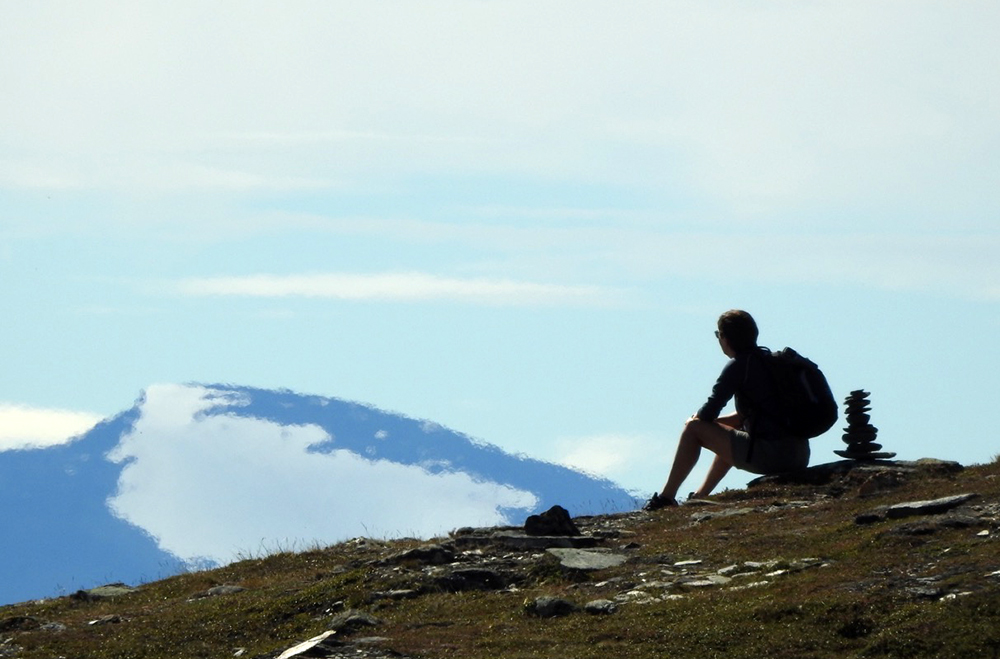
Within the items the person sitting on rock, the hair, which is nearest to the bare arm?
the person sitting on rock

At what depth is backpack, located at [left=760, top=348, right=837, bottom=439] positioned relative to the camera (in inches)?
758

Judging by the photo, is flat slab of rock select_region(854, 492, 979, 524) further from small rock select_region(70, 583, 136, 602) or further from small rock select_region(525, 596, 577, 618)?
small rock select_region(70, 583, 136, 602)

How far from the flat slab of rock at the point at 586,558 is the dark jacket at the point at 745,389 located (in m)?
4.14

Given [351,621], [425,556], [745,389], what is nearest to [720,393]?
[745,389]

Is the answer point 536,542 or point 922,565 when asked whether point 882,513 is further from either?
point 536,542

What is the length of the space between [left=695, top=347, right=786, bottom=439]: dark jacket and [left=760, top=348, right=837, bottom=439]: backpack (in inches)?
3.4

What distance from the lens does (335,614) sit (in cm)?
1405

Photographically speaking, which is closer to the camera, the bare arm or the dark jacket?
the dark jacket

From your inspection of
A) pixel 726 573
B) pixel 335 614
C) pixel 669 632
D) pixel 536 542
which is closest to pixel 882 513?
pixel 726 573

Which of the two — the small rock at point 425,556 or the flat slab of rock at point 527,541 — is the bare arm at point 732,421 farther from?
the small rock at point 425,556

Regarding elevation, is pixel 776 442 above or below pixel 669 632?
above

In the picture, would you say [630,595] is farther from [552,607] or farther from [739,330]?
[739,330]

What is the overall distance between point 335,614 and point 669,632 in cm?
364

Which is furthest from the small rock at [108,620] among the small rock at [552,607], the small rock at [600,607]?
the small rock at [600,607]
